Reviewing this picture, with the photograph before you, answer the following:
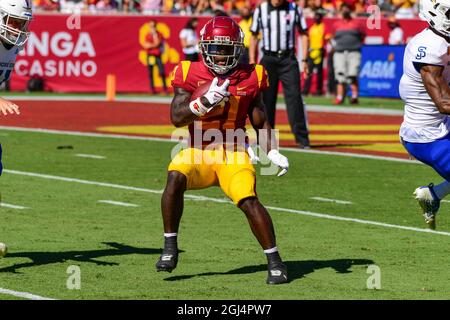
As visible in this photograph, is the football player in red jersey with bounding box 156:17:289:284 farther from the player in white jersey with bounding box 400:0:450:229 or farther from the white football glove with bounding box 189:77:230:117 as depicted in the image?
the player in white jersey with bounding box 400:0:450:229

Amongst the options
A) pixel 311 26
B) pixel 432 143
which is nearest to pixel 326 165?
pixel 432 143

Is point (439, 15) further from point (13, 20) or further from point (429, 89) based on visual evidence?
point (13, 20)

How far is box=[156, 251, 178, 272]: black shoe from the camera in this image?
7895 mm

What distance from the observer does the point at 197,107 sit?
24.5 ft

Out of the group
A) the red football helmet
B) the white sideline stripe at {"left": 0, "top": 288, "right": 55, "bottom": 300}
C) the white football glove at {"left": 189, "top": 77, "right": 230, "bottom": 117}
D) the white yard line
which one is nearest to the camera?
the white sideline stripe at {"left": 0, "top": 288, "right": 55, "bottom": 300}

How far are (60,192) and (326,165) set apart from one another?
3.73 meters

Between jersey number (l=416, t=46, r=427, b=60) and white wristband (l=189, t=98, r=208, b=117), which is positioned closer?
white wristband (l=189, t=98, r=208, b=117)

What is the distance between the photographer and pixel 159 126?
19.9 metres

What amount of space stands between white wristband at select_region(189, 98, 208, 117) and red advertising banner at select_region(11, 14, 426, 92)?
67.9 feet

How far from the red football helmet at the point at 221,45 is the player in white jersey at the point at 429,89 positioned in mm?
1260

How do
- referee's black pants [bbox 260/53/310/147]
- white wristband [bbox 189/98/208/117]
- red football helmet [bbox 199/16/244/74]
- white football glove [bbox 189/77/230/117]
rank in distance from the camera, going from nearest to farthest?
white football glove [bbox 189/77/230/117] → white wristband [bbox 189/98/208/117] → red football helmet [bbox 199/16/244/74] → referee's black pants [bbox 260/53/310/147]

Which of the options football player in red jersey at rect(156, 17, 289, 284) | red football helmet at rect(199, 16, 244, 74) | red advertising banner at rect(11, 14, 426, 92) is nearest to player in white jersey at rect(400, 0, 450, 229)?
football player in red jersey at rect(156, 17, 289, 284)

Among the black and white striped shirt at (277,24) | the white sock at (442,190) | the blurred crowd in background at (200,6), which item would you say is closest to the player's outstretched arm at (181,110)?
the white sock at (442,190)

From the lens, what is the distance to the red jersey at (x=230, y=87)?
25.6 feet
